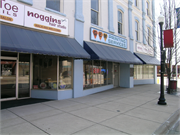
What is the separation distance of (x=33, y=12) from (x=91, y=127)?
5436 millimetres

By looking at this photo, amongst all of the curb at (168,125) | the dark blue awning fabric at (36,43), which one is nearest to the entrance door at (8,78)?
the dark blue awning fabric at (36,43)

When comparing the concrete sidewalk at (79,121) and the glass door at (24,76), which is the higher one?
the glass door at (24,76)

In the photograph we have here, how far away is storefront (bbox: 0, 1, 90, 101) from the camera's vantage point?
18.1 feet

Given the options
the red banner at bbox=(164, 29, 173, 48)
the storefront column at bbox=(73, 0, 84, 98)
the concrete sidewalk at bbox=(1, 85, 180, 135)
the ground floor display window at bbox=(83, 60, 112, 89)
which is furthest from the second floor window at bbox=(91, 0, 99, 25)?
the concrete sidewalk at bbox=(1, 85, 180, 135)

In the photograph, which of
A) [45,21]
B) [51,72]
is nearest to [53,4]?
[45,21]

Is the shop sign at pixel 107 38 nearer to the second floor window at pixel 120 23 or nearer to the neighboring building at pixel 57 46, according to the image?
the neighboring building at pixel 57 46

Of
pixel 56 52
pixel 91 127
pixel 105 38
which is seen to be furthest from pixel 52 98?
pixel 105 38

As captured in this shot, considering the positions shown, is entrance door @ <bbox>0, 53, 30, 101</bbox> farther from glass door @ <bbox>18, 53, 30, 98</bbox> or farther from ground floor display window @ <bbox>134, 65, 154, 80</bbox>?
ground floor display window @ <bbox>134, 65, 154, 80</bbox>

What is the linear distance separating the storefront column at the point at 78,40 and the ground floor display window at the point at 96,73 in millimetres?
786

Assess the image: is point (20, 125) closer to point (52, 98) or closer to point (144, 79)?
point (52, 98)

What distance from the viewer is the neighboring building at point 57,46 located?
5680 mm

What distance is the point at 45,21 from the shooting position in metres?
6.70

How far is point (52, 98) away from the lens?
7.47 m

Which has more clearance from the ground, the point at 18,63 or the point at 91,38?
the point at 91,38
